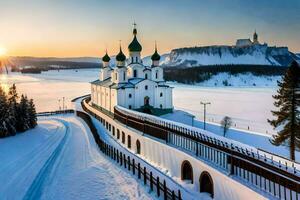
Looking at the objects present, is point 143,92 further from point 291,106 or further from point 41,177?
point 41,177

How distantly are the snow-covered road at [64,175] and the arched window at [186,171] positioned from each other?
2.33 metres

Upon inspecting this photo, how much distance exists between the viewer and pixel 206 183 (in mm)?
13250

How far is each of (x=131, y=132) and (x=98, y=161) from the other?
18.3ft

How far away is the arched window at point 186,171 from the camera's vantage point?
48.0 ft

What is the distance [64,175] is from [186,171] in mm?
6571

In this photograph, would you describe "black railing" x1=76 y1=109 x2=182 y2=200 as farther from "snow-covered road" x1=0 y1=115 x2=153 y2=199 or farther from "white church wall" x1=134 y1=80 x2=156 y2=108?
"white church wall" x1=134 y1=80 x2=156 y2=108

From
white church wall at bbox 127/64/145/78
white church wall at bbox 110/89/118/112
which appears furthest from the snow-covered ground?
white church wall at bbox 127/64/145/78

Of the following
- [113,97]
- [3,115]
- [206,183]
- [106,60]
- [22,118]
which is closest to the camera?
[206,183]

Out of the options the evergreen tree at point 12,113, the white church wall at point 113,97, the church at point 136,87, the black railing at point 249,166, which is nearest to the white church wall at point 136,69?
the church at point 136,87

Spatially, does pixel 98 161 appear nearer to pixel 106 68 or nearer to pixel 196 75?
pixel 106 68

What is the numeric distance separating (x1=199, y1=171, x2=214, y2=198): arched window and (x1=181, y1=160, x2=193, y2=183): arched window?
1.12 m

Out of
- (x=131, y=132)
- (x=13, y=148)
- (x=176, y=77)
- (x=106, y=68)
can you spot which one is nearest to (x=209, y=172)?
(x=131, y=132)

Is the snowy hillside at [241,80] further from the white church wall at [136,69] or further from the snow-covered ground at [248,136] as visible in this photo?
the snow-covered ground at [248,136]

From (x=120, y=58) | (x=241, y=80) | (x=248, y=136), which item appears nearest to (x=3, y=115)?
(x=120, y=58)
